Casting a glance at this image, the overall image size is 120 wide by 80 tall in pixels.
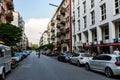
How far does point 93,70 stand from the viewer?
20078 mm

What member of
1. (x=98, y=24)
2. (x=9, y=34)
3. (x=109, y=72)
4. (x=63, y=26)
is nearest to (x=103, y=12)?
(x=98, y=24)

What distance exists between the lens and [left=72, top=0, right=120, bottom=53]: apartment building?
30.5 m

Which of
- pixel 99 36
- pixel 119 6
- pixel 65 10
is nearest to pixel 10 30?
pixel 99 36

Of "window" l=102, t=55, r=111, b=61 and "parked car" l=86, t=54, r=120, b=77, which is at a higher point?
"window" l=102, t=55, r=111, b=61

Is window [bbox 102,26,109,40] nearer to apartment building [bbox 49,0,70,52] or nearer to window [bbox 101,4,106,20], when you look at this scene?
window [bbox 101,4,106,20]

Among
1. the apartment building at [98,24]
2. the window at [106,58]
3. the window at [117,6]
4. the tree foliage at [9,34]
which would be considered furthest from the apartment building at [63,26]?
the window at [106,58]

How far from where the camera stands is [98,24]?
117 ft

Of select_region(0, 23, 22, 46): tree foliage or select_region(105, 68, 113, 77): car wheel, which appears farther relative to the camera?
select_region(0, 23, 22, 46): tree foliage

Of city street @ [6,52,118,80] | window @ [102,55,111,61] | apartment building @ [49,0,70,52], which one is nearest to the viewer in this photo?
city street @ [6,52,118,80]

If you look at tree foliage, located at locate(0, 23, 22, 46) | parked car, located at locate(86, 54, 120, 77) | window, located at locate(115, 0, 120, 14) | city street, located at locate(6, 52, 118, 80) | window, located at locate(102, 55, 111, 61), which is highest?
window, located at locate(115, 0, 120, 14)

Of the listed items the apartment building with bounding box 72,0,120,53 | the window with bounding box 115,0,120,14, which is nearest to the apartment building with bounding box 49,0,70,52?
the apartment building with bounding box 72,0,120,53

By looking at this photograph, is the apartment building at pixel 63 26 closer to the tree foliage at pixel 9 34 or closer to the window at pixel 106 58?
the tree foliage at pixel 9 34

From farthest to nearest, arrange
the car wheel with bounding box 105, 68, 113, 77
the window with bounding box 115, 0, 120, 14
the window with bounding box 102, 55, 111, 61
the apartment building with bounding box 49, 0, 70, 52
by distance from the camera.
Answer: the apartment building with bounding box 49, 0, 70, 52 < the window with bounding box 115, 0, 120, 14 < the window with bounding box 102, 55, 111, 61 < the car wheel with bounding box 105, 68, 113, 77

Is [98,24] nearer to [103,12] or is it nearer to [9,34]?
[103,12]
